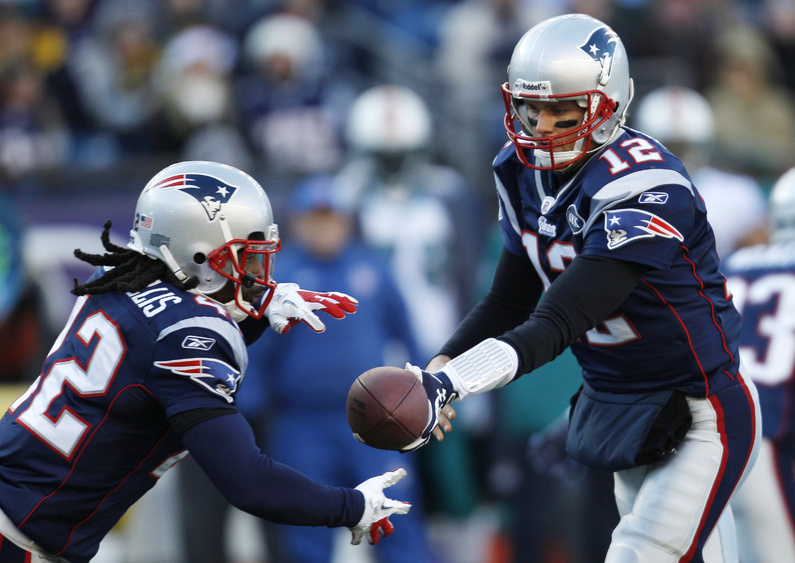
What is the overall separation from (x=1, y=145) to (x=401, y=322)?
10.2 ft

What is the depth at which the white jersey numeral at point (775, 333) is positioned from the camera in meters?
4.26

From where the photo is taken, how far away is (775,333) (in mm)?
4312

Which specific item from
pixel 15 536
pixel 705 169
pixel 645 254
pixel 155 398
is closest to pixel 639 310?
pixel 645 254

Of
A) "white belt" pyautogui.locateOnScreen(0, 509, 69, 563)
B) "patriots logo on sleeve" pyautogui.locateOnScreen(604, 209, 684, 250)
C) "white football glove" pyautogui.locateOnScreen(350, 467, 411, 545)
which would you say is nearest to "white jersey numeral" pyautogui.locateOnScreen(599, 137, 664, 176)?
"patriots logo on sleeve" pyautogui.locateOnScreen(604, 209, 684, 250)

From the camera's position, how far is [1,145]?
24.6 feet

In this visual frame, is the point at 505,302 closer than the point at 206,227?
No

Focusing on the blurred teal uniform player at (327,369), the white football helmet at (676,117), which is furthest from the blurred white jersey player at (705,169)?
the blurred teal uniform player at (327,369)

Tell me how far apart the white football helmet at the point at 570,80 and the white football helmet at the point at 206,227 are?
793 mm

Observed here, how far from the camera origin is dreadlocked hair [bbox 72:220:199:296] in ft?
9.99

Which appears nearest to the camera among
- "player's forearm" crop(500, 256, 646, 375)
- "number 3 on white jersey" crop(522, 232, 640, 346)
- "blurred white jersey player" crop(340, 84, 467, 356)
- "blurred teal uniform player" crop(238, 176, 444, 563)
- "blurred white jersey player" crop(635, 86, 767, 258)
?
"player's forearm" crop(500, 256, 646, 375)

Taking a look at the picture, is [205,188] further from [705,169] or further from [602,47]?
[705,169]

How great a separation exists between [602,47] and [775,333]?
62.6 inches

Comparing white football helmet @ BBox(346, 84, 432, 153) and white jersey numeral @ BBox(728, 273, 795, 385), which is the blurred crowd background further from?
white jersey numeral @ BBox(728, 273, 795, 385)

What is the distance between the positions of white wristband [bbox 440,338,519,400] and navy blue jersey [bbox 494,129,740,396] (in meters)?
0.37
